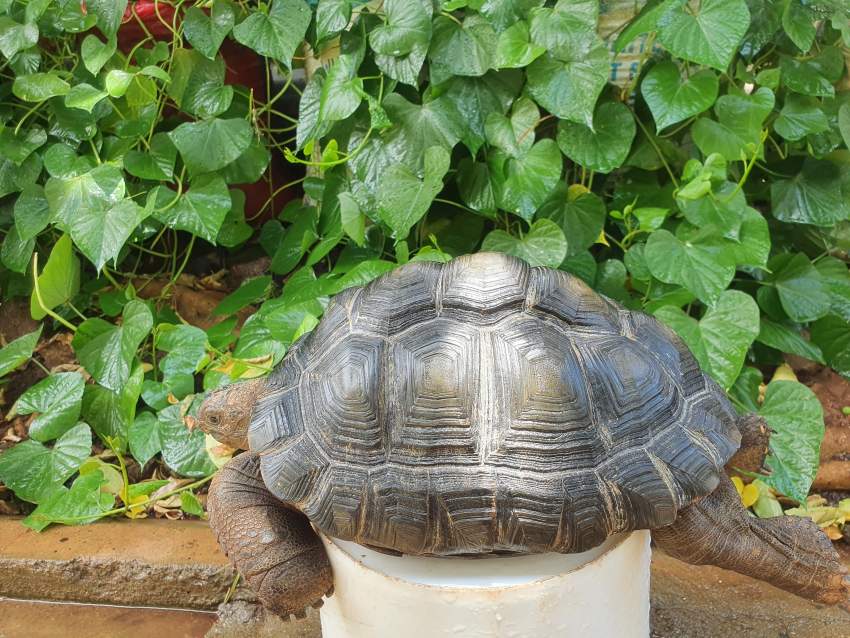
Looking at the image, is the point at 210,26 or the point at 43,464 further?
the point at 210,26

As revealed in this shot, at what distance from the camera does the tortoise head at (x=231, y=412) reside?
1.63m

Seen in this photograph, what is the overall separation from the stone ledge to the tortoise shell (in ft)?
2.33

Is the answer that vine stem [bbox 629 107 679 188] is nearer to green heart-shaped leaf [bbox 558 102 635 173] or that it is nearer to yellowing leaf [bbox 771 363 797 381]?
green heart-shaped leaf [bbox 558 102 635 173]

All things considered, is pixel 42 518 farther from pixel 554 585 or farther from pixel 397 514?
pixel 554 585

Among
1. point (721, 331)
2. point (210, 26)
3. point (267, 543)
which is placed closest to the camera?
point (267, 543)

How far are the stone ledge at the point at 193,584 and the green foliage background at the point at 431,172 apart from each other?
0.11 metres

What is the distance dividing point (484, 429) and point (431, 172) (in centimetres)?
93

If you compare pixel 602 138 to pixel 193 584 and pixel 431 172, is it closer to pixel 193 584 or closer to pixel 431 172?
pixel 431 172

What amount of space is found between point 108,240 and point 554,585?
4.67 feet

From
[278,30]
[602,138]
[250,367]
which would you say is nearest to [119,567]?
[250,367]

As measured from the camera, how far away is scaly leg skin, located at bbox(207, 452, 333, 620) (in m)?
1.48

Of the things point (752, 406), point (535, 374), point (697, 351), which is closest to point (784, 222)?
point (752, 406)

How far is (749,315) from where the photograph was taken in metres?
1.97

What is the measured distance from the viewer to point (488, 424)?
1302mm
